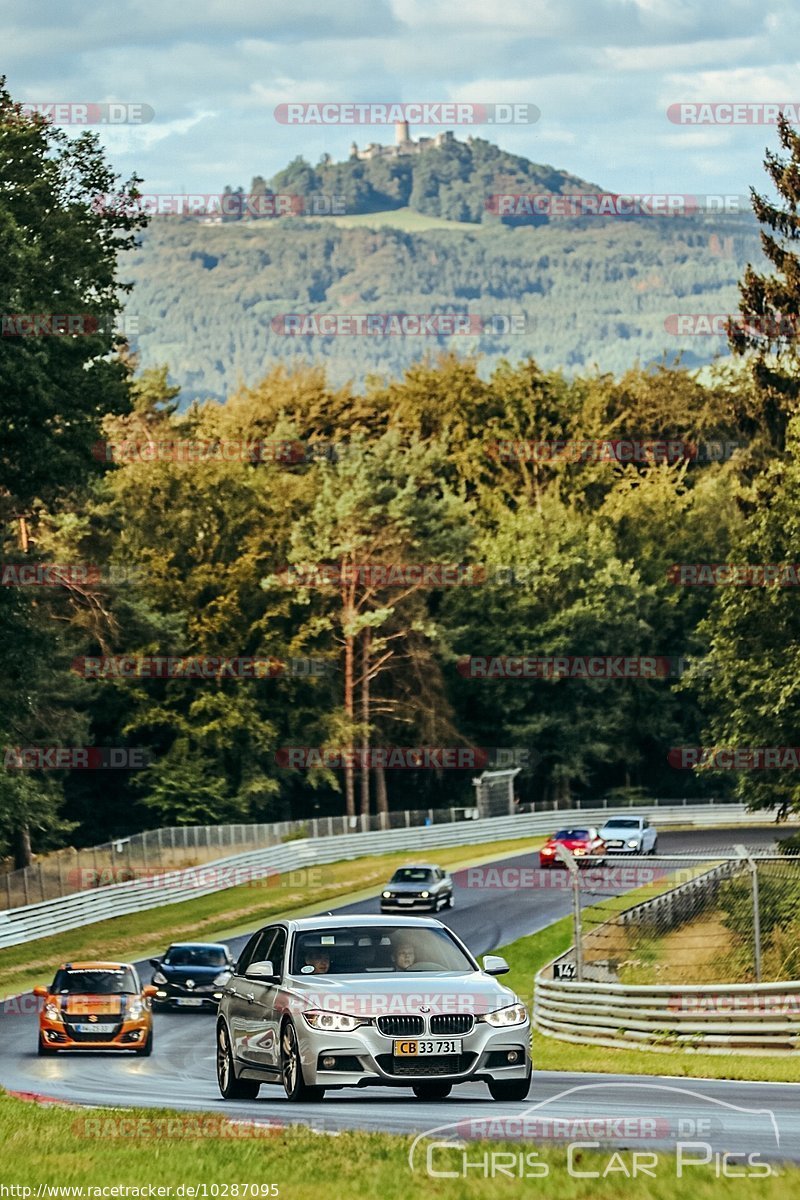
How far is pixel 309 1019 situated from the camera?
15133 millimetres

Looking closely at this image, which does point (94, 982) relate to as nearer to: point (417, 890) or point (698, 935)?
point (698, 935)

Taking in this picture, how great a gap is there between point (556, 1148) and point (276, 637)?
72592 millimetres

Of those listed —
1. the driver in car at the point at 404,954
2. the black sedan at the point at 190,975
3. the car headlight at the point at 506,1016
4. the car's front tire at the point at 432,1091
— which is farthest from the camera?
the black sedan at the point at 190,975

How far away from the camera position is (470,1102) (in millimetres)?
15602

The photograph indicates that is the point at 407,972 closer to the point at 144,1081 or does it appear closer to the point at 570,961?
the point at 144,1081

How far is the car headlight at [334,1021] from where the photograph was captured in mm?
15016

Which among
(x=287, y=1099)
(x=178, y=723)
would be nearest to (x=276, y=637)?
(x=178, y=723)

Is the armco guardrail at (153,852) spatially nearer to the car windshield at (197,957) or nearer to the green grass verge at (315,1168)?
the car windshield at (197,957)

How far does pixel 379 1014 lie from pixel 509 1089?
1.31 metres

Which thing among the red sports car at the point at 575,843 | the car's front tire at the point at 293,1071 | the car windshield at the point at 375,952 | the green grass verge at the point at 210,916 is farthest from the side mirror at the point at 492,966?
the red sports car at the point at 575,843

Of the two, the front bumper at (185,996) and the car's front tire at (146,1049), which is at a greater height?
the car's front tire at (146,1049)

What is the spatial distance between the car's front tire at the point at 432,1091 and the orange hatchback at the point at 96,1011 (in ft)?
39.6

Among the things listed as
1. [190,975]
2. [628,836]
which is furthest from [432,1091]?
[628,836]

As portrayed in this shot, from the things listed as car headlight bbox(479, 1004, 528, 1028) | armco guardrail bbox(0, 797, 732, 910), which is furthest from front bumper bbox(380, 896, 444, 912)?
car headlight bbox(479, 1004, 528, 1028)
